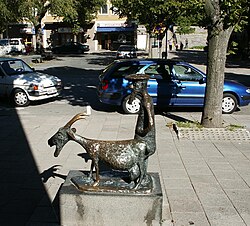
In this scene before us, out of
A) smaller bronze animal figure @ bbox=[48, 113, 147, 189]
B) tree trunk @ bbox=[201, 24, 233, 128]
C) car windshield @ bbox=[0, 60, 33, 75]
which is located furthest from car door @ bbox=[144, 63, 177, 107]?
smaller bronze animal figure @ bbox=[48, 113, 147, 189]

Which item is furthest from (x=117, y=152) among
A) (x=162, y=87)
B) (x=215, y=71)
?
(x=162, y=87)

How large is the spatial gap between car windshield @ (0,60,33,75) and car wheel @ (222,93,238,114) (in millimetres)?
7438

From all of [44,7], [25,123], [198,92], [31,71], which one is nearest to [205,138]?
[198,92]

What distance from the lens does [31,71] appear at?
44.0 feet

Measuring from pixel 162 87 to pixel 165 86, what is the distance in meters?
0.10

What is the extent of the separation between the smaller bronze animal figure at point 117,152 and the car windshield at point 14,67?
918cm

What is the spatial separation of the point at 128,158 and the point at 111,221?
0.82 m

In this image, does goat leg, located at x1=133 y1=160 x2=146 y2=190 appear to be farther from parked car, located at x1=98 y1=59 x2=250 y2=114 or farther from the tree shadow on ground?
the tree shadow on ground

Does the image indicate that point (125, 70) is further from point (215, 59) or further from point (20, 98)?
point (20, 98)

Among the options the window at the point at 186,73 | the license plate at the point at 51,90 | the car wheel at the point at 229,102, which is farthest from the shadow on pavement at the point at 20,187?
the car wheel at the point at 229,102

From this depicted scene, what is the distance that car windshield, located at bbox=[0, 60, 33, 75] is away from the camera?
12.7 m

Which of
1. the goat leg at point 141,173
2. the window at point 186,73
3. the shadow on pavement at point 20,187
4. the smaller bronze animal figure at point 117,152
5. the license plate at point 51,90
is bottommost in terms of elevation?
the shadow on pavement at point 20,187

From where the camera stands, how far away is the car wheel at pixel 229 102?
1091cm

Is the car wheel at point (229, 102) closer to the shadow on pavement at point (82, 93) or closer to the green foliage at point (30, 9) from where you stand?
the shadow on pavement at point (82, 93)
